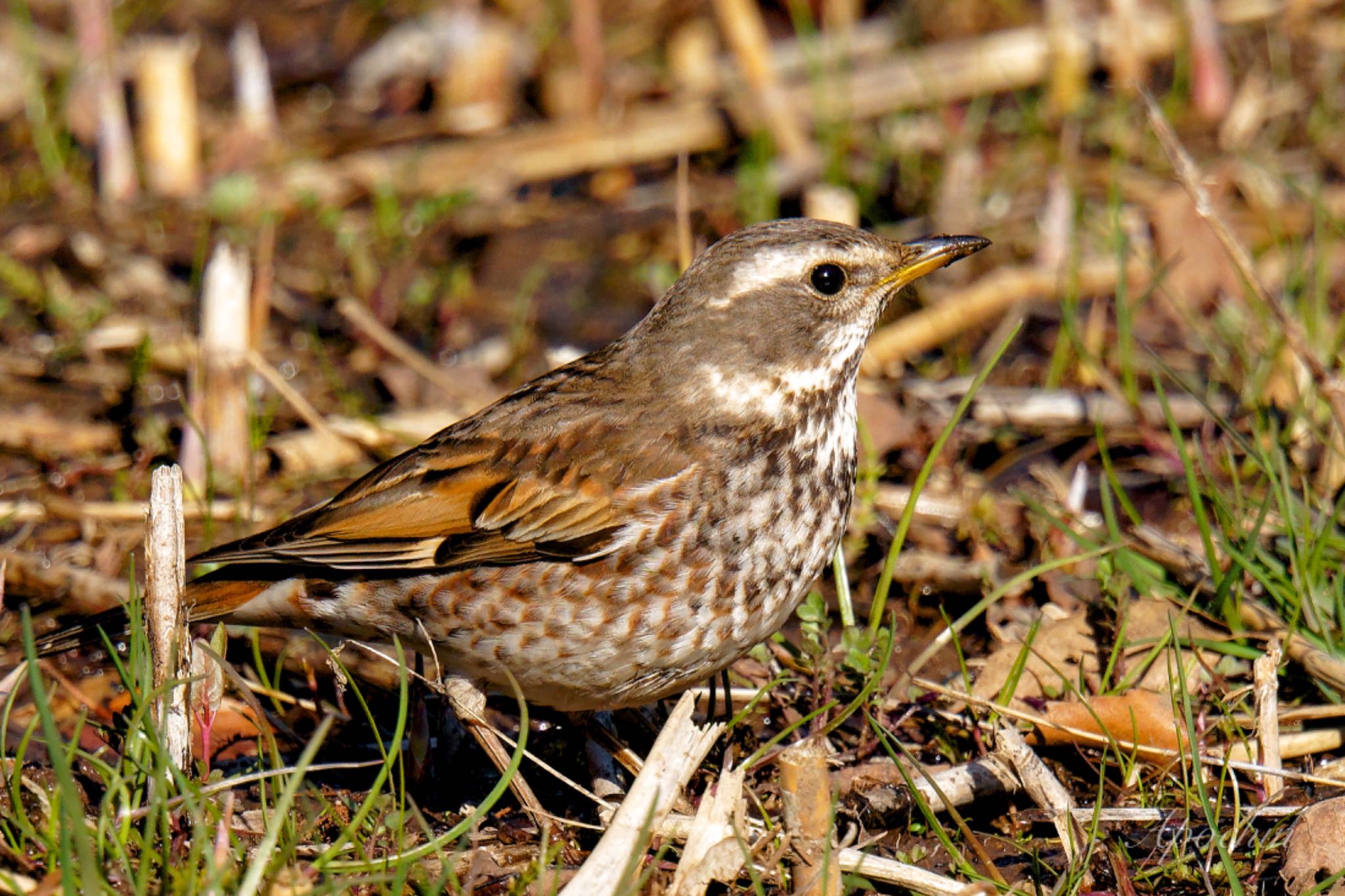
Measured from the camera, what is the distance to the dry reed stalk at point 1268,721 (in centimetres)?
452

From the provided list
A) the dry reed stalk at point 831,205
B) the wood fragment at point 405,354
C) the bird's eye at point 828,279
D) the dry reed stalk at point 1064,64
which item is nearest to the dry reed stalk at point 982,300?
the dry reed stalk at point 831,205

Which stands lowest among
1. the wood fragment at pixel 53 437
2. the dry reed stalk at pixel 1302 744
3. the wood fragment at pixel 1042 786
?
the dry reed stalk at pixel 1302 744

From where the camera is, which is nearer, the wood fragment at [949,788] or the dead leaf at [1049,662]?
the wood fragment at [949,788]

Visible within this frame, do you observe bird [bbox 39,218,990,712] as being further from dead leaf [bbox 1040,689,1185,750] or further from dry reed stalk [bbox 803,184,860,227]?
dry reed stalk [bbox 803,184,860,227]

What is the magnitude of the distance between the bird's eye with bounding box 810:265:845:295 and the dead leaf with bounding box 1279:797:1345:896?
1934 millimetres

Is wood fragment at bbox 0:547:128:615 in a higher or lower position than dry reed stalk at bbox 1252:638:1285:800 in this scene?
higher

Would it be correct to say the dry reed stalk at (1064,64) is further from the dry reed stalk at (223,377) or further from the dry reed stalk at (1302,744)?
the dry reed stalk at (1302,744)

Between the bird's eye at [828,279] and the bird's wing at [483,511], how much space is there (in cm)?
69

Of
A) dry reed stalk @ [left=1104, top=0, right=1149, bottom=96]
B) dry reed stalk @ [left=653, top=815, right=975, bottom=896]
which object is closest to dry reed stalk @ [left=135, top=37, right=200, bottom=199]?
dry reed stalk @ [left=1104, top=0, right=1149, bottom=96]

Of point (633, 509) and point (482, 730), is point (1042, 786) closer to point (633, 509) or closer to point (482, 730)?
point (633, 509)

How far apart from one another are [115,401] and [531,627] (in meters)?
3.20

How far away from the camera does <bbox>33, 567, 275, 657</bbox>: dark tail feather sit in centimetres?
475

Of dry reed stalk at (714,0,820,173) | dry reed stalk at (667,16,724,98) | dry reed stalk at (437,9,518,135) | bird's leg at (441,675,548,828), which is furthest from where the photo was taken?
dry reed stalk at (667,16,724,98)

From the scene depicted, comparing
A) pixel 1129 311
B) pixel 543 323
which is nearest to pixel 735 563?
pixel 1129 311
